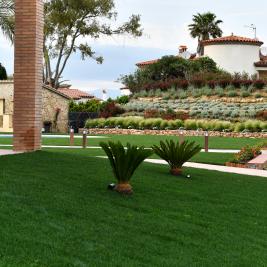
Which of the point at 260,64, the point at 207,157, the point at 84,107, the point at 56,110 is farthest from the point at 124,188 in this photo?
the point at 260,64

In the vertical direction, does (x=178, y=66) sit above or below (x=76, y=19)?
below

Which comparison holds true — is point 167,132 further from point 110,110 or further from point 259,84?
point 259,84

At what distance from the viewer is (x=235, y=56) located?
64000 millimetres

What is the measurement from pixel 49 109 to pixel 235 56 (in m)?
22.7

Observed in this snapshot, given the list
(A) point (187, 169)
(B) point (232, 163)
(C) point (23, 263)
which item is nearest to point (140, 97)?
(B) point (232, 163)

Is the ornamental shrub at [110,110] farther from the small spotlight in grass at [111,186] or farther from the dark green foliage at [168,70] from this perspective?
the small spotlight in grass at [111,186]

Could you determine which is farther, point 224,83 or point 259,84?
point 224,83

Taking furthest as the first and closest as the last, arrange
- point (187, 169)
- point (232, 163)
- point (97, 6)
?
1. point (97, 6)
2. point (232, 163)
3. point (187, 169)

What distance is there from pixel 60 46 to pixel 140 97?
1263cm

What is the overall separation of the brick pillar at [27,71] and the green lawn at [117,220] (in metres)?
2.02

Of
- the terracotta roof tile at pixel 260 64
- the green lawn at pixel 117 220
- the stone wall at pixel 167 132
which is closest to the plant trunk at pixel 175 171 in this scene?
the green lawn at pixel 117 220

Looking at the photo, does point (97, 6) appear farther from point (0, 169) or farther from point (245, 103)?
point (0, 169)

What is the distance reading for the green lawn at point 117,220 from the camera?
7531mm

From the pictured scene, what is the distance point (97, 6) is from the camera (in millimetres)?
58750
